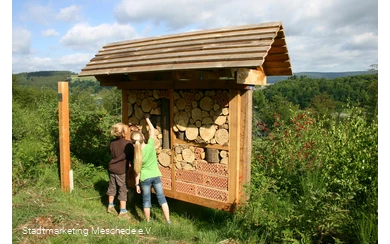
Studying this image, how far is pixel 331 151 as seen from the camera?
16.3 feet

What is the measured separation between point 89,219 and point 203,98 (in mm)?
2948

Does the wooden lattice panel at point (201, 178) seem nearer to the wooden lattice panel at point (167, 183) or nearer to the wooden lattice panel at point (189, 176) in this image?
the wooden lattice panel at point (189, 176)

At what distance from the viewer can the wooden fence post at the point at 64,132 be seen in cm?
673

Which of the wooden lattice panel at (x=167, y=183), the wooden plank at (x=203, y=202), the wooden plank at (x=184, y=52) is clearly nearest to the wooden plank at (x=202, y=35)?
the wooden plank at (x=184, y=52)

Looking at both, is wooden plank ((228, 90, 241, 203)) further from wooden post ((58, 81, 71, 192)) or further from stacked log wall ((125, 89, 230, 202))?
wooden post ((58, 81, 71, 192))

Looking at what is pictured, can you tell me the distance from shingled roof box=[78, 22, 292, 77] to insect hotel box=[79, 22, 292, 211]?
0.02 m

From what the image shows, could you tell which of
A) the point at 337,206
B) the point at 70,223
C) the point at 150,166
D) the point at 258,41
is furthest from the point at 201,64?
the point at 70,223

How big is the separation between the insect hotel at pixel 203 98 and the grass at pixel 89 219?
63 cm

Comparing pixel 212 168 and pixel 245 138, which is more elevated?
pixel 245 138

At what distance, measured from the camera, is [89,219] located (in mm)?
5227

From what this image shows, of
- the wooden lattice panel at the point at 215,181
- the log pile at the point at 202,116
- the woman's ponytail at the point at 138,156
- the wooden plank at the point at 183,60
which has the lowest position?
the wooden lattice panel at the point at 215,181

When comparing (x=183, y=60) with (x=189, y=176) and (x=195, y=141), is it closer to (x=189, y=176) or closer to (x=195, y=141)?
(x=195, y=141)

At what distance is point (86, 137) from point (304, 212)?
6303 millimetres

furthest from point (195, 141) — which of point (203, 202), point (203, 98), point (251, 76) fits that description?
point (251, 76)
